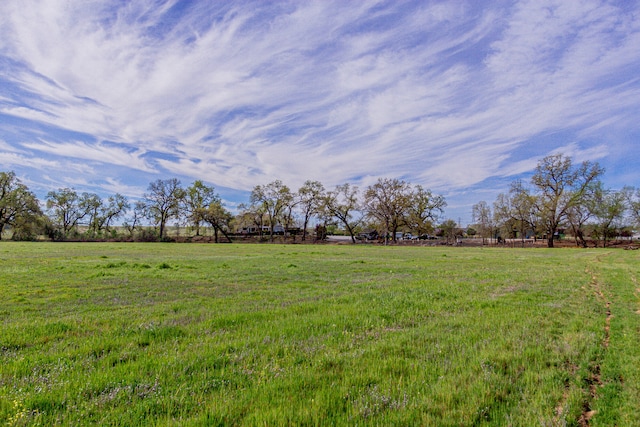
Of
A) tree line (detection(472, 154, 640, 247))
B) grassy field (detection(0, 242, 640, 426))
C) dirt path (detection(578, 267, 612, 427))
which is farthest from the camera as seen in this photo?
tree line (detection(472, 154, 640, 247))

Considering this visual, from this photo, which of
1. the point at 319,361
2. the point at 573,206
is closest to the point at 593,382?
the point at 319,361

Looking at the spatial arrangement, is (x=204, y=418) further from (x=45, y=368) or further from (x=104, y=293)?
(x=104, y=293)

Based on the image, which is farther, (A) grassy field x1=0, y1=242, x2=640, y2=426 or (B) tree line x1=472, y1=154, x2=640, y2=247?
(B) tree line x1=472, y1=154, x2=640, y2=247

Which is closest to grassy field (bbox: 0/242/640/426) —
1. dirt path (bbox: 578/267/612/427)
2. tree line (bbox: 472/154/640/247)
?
dirt path (bbox: 578/267/612/427)

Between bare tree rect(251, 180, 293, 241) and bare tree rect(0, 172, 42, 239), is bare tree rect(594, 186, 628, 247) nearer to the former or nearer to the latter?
bare tree rect(251, 180, 293, 241)

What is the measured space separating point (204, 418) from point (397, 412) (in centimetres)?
226

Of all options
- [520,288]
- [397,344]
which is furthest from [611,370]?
[520,288]

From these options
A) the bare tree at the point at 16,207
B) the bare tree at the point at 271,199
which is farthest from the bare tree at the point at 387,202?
the bare tree at the point at 16,207

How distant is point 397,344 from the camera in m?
6.07

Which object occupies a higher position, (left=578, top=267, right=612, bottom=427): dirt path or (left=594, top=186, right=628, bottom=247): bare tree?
(left=594, top=186, right=628, bottom=247): bare tree

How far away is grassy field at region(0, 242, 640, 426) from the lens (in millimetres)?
3781

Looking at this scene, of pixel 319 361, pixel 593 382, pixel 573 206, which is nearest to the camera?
pixel 593 382

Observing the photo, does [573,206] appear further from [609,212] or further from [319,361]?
[319,361]

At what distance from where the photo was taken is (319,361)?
5.22 meters
